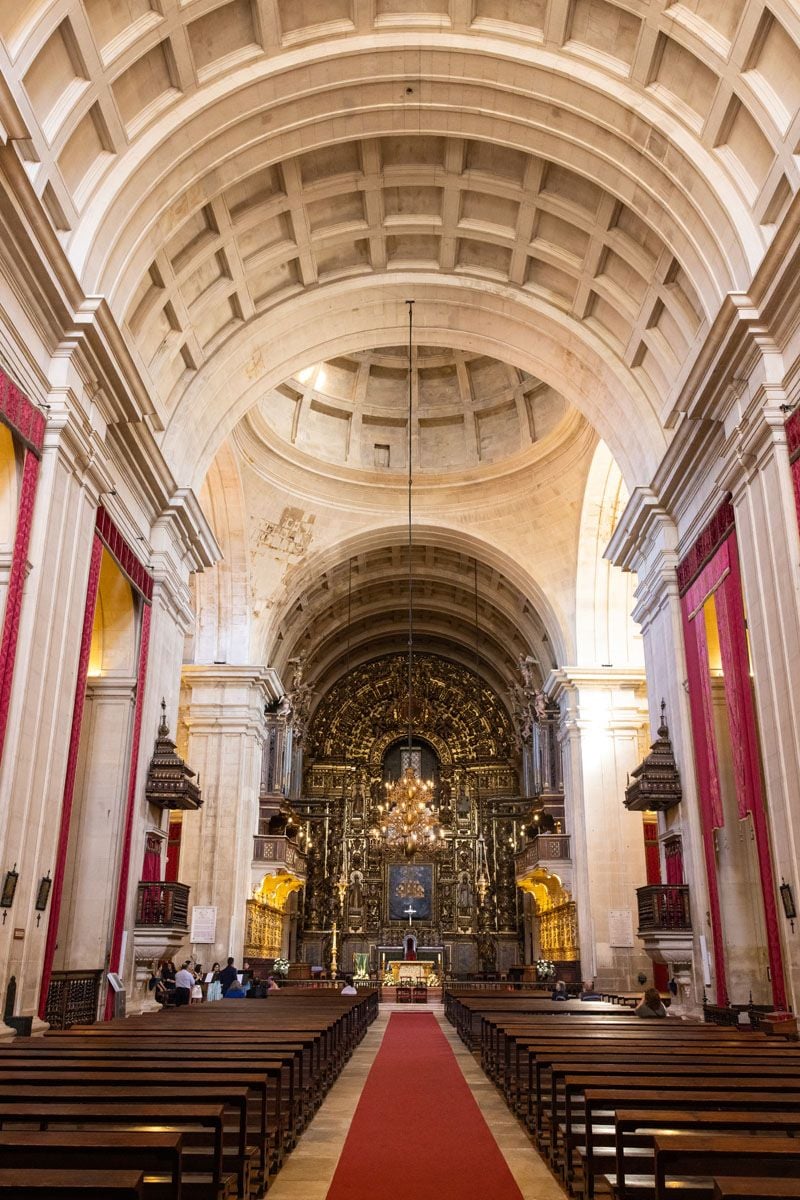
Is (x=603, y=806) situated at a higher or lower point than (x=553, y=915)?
higher

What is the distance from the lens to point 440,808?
1260 inches

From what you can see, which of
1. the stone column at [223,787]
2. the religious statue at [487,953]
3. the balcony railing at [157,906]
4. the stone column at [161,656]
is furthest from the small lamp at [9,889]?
the religious statue at [487,953]

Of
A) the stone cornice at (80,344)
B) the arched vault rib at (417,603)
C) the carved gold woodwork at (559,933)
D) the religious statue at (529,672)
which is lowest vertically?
the carved gold woodwork at (559,933)

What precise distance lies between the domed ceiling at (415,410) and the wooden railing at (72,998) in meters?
13.3

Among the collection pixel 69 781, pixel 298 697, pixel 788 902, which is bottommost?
pixel 788 902

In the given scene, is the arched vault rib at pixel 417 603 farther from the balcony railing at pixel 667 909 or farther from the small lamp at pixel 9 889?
the small lamp at pixel 9 889

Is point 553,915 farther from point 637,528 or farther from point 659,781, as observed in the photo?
point 637,528

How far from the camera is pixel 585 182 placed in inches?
533

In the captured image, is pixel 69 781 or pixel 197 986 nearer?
pixel 69 781

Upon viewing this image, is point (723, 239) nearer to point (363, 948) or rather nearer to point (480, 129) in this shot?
point (480, 129)

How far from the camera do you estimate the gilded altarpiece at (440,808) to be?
30297mm

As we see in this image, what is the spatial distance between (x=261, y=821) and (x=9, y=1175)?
71.8 feet

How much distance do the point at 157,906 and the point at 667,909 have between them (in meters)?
6.91

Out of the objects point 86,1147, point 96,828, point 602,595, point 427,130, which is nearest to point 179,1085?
point 86,1147
